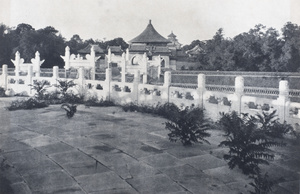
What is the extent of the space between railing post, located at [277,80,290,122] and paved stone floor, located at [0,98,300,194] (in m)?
1.09

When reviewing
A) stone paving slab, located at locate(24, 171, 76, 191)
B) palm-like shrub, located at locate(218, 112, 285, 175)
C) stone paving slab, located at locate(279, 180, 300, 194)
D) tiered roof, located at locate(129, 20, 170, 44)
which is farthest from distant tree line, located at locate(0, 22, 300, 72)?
stone paving slab, located at locate(24, 171, 76, 191)

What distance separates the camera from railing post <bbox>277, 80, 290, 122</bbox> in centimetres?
739

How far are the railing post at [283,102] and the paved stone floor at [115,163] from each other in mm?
1089

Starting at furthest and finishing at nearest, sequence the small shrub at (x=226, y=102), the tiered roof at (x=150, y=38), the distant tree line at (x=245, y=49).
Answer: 1. the tiered roof at (x=150, y=38)
2. the distant tree line at (x=245, y=49)
3. the small shrub at (x=226, y=102)

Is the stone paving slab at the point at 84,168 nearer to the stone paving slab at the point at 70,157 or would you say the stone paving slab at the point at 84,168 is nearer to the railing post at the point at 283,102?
the stone paving slab at the point at 70,157

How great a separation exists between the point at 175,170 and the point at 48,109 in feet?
22.8

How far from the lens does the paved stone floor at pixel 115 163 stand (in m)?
4.45

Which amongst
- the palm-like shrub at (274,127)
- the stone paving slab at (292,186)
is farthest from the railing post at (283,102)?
the stone paving slab at (292,186)

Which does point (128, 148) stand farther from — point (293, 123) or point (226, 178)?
point (293, 123)

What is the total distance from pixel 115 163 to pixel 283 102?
4138 mm

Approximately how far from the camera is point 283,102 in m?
7.42

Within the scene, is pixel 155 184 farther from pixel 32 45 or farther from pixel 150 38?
pixel 150 38

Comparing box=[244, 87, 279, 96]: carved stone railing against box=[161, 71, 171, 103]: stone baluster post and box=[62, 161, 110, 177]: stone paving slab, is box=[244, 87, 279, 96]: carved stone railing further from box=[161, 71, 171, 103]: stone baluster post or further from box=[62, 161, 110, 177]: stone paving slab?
box=[62, 161, 110, 177]: stone paving slab

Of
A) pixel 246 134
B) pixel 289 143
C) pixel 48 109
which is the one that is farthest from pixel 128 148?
pixel 48 109
